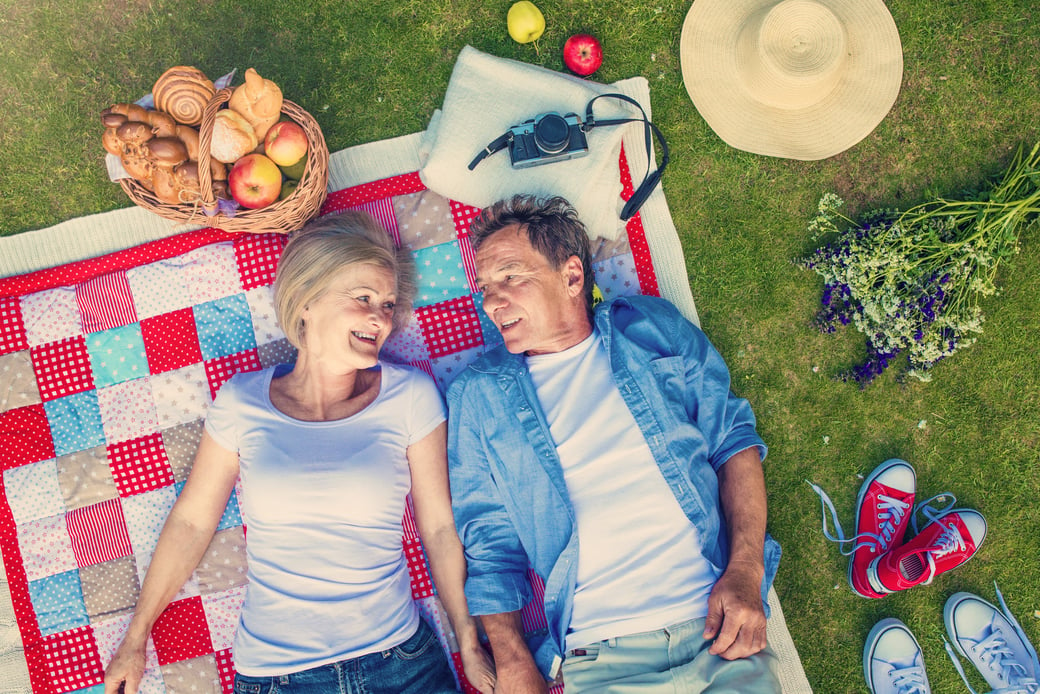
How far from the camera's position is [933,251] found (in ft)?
9.97

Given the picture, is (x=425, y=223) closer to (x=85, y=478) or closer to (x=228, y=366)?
(x=228, y=366)

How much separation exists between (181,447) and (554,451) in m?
1.87

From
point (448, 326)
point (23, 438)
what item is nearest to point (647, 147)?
point (448, 326)

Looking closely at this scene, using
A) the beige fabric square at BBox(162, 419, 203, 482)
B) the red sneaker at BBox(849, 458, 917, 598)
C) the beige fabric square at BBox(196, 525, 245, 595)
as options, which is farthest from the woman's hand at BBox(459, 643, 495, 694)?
the red sneaker at BBox(849, 458, 917, 598)

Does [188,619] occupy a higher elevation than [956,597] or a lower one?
lower

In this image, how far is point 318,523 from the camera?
2730 mm

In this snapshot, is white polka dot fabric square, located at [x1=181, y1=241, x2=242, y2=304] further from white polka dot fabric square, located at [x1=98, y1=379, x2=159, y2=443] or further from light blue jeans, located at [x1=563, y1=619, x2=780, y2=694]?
light blue jeans, located at [x1=563, y1=619, x2=780, y2=694]

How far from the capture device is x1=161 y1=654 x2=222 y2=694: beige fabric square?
3.11 m

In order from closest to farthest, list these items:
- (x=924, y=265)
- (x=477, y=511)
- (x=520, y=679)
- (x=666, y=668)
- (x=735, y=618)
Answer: (x=735, y=618) < (x=666, y=668) < (x=520, y=679) < (x=477, y=511) < (x=924, y=265)

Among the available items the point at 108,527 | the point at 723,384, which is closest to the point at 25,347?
the point at 108,527

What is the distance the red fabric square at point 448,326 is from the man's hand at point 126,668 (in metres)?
1.92

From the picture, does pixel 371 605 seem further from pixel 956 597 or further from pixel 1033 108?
pixel 1033 108

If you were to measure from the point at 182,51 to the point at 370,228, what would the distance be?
144 centimetres

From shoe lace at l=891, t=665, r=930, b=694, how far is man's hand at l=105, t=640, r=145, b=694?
3588 mm
